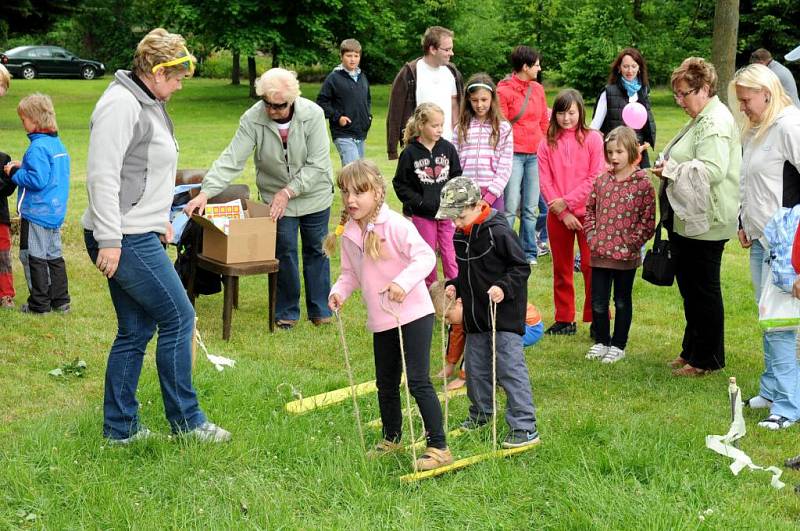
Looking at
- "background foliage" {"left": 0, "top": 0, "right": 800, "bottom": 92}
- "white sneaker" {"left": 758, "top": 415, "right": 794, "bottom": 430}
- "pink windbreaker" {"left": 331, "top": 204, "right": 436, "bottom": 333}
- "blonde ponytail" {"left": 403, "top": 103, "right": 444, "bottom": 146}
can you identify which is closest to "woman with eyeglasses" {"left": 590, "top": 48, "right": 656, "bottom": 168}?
"blonde ponytail" {"left": 403, "top": 103, "right": 444, "bottom": 146}

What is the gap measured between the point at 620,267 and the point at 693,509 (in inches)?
122

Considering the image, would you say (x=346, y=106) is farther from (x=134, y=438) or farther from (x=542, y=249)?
(x=134, y=438)

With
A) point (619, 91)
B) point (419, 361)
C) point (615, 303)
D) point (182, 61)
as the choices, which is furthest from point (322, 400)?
point (619, 91)

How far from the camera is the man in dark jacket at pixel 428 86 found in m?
9.55

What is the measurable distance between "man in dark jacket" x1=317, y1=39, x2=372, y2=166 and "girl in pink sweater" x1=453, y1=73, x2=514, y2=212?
357cm

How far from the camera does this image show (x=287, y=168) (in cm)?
805

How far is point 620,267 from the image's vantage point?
23.8 feet

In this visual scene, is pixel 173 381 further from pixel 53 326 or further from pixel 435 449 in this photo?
pixel 53 326

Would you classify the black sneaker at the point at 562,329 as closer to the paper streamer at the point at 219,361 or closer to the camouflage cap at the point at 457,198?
the paper streamer at the point at 219,361

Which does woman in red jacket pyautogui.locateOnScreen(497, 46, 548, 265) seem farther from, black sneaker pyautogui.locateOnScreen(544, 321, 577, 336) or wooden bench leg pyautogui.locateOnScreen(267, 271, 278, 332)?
wooden bench leg pyautogui.locateOnScreen(267, 271, 278, 332)

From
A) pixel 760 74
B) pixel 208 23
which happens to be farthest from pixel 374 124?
pixel 760 74

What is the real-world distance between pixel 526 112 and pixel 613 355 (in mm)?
3722

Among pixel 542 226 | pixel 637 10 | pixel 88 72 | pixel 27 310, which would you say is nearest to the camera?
pixel 27 310

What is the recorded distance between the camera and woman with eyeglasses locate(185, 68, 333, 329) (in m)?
7.83
